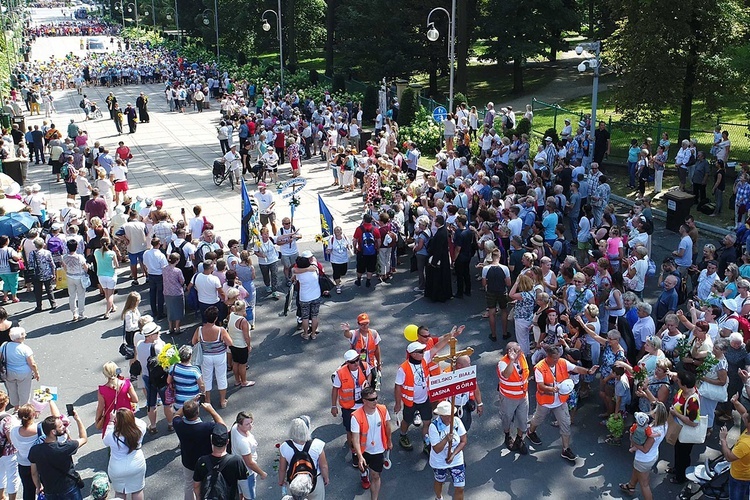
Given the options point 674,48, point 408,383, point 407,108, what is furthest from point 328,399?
point 407,108

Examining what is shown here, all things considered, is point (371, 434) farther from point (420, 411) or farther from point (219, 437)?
point (219, 437)

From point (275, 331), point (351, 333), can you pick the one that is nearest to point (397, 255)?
point (275, 331)

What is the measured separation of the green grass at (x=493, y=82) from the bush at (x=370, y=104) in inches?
222

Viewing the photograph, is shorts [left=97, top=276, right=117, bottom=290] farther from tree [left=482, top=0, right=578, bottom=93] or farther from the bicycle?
tree [left=482, top=0, right=578, bottom=93]

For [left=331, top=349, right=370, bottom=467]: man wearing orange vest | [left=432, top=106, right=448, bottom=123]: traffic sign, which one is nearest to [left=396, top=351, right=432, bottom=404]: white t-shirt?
[left=331, top=349, right=370, bottom=467]: man wearing orange vest

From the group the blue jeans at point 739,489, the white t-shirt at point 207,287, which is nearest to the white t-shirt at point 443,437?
the blue jeans at point 739,489

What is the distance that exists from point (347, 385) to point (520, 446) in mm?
2364

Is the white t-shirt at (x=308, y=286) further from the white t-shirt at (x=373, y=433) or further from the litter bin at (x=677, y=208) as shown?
the litter bin at (x=677, y=208)

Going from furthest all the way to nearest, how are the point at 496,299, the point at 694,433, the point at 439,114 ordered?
the point at 439,114 < the point at 496,299 < the point at 694,433

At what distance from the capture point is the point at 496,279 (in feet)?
40.2

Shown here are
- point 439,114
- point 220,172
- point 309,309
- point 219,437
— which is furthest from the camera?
point 439,114

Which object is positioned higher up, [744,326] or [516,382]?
[744,326]

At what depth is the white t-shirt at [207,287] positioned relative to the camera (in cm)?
1213

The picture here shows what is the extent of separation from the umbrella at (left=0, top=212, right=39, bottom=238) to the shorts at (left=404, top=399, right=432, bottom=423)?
34.1 feet
